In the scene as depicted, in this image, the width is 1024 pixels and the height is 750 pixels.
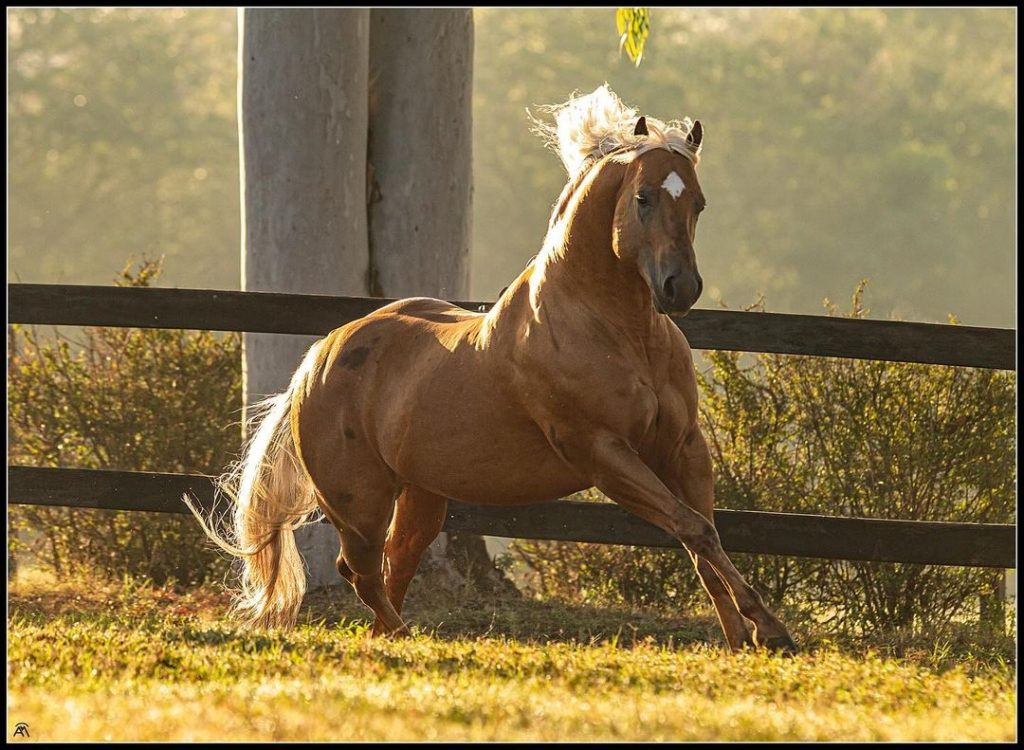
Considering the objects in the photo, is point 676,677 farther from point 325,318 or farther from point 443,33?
point 443,33

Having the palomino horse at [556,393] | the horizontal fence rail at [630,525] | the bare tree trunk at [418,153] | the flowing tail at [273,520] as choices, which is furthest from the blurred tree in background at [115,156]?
A: the palomino horse at [556,393]

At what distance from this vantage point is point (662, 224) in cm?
468

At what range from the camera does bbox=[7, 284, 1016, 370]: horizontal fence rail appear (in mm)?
6270

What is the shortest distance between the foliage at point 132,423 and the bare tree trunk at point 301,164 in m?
0.70

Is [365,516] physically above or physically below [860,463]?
below

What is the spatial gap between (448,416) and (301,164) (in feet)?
9.01

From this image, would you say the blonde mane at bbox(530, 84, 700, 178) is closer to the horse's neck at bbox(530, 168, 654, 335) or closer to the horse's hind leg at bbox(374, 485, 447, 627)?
the horse's neck at bbox(530, 168, 654, 335)

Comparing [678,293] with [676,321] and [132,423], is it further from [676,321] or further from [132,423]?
[132,423]

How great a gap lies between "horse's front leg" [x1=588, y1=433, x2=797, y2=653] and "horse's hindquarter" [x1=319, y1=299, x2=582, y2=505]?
41 cm

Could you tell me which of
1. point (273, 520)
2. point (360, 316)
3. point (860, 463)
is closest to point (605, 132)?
point (360, 316)

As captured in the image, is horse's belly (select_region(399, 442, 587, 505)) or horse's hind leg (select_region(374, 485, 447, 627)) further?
horse's hind leg (select_region(374, 485, 447, 627))

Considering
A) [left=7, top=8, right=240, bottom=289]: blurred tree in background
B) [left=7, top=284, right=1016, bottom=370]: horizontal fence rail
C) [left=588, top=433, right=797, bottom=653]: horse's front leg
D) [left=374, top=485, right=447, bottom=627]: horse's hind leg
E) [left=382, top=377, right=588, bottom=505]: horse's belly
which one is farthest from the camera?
[left=7, top=8, right=240, bottom=289]: blurred tree in background

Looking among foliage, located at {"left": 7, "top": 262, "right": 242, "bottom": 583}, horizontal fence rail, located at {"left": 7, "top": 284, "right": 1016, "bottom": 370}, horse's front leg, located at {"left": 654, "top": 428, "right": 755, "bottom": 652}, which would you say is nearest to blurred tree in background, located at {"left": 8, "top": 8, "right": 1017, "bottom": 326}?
foliage, located at {"left": 7, "top": 262, "right": 242, "bottom": 583}

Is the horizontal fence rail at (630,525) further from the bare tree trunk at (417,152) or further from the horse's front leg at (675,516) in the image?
the bare tree trunk at (417,152)
